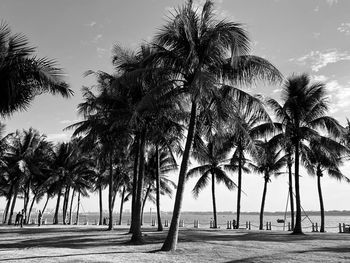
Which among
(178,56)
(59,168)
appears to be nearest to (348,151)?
(178,56)

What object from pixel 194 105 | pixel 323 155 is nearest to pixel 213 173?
pixel 323 155

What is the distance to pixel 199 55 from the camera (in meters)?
13.8

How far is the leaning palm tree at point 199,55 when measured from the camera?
13.2 meters

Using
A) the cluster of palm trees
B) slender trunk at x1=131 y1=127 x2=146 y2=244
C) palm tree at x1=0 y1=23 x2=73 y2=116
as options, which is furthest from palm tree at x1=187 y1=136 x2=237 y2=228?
palm tree at x1=0 y1=23 x2=73 y2=116

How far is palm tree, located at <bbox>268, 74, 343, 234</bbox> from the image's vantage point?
22875 mm

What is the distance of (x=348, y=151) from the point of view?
22531 millimetres

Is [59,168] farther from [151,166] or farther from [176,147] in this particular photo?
[176,147]

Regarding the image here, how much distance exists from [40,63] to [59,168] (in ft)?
107

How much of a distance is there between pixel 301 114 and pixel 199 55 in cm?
1253

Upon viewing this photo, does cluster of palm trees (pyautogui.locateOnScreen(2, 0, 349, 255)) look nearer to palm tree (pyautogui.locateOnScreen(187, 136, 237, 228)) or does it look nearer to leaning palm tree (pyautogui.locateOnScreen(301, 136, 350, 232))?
leaning palm tree (pyautogui.locateOnScreen(301, 136, 350, 232))

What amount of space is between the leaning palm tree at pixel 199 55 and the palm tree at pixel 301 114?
9845 millimetres

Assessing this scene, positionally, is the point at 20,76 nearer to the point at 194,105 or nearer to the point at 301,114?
the point at 194,105

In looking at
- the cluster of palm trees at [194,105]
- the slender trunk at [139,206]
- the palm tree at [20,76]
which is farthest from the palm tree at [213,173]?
the palm tree at [20,76]

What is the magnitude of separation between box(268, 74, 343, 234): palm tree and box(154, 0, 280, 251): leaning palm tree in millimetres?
9845
